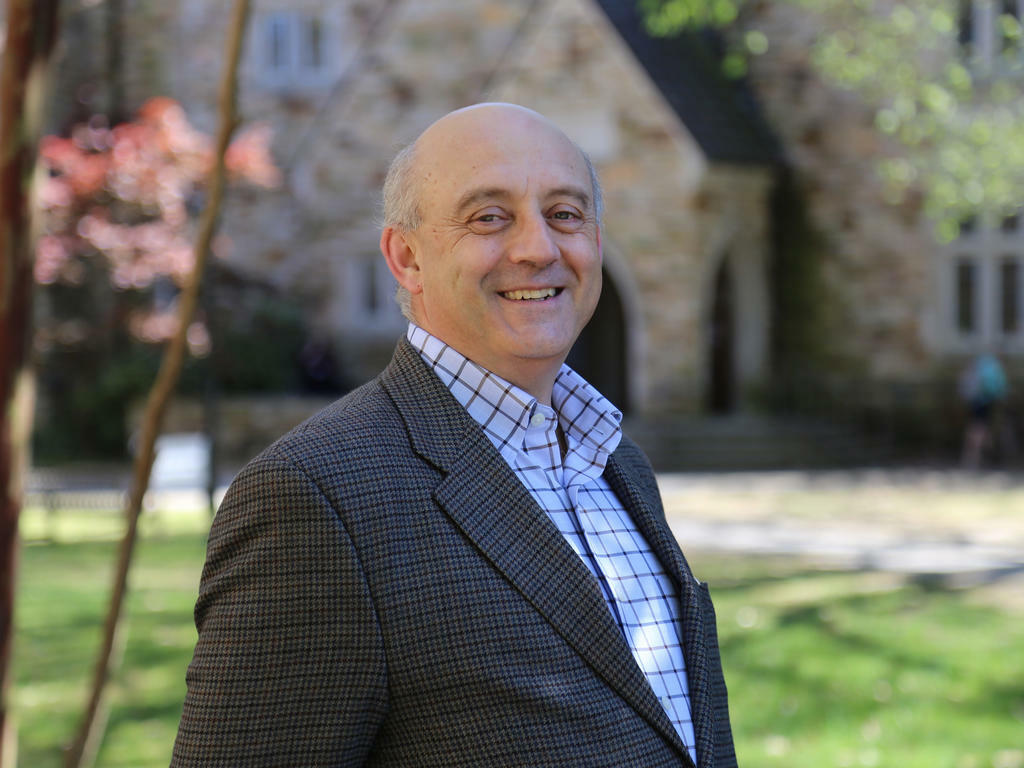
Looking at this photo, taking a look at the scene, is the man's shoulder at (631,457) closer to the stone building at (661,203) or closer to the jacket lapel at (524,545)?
the jacket lapel at (524,545)

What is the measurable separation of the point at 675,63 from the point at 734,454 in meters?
5.57

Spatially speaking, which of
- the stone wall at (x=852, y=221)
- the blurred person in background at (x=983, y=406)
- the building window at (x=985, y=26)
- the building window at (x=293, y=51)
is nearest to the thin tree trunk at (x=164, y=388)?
the blurred person in background at (x=983, y=406)

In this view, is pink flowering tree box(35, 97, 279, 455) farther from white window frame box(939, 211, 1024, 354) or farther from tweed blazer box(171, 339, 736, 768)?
tweed blazer box(171, 339, 736, 768)

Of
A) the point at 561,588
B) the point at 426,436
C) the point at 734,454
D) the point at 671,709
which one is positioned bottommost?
the point at 734,454

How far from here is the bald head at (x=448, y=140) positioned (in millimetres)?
1967

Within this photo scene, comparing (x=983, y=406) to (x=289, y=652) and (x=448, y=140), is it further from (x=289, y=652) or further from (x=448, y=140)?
(x=289, y=652)

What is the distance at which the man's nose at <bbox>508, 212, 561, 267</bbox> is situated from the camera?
1958 millimetres

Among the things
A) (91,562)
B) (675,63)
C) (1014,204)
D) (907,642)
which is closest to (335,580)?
(907,642)

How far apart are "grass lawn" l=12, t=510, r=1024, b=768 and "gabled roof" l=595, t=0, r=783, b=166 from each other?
8.96 meters

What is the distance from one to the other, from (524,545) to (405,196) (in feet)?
1.79

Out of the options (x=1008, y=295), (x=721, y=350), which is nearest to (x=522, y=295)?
(x=1008, y=295)

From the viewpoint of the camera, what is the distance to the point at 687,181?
17.4 m

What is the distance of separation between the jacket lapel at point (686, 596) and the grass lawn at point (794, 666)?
11.8 ft

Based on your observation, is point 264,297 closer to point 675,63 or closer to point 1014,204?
point 675,63
